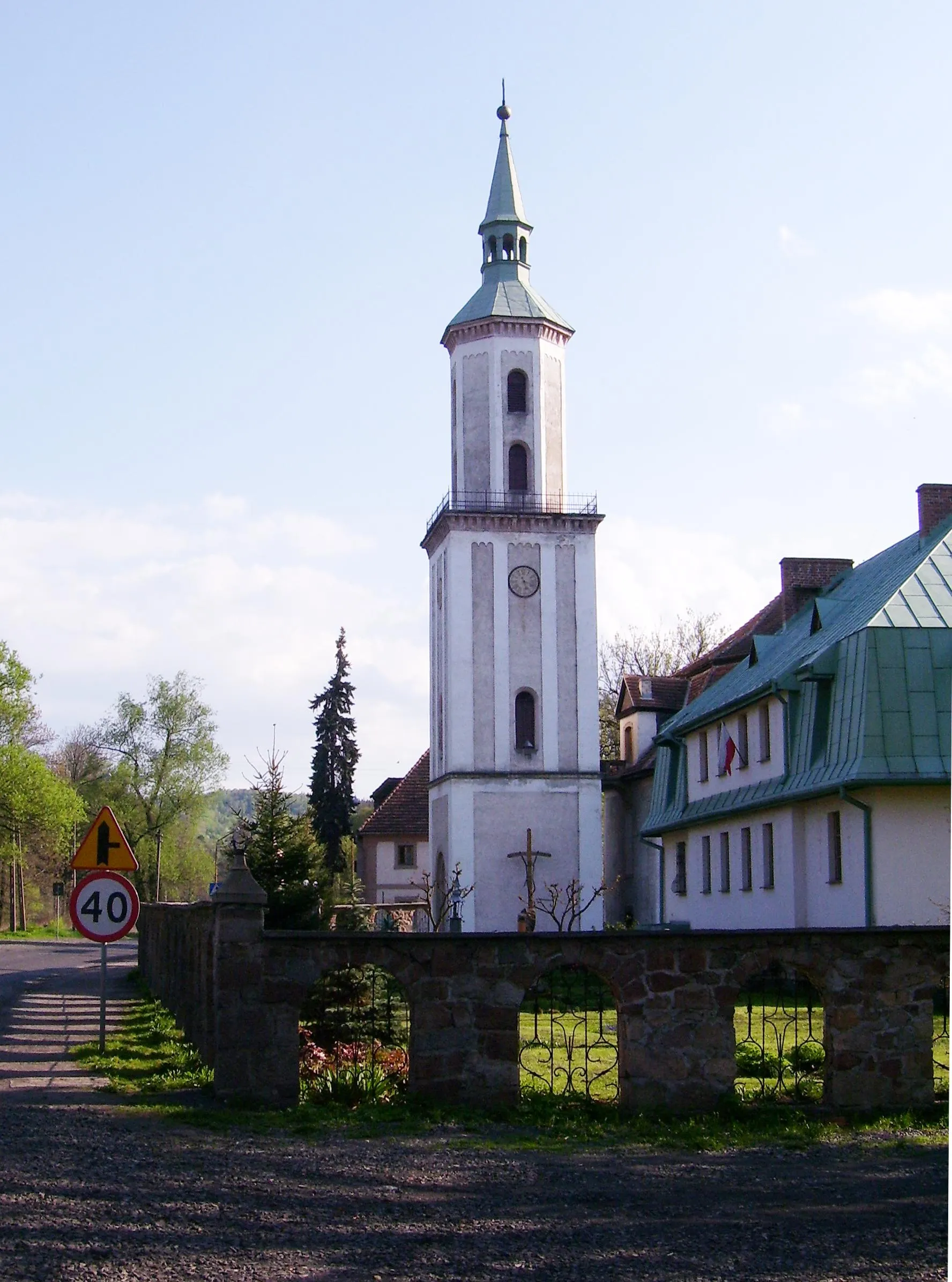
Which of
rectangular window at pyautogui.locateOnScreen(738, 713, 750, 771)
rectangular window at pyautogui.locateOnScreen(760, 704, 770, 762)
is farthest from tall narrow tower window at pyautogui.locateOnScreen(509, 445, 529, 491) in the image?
rectangular window at pyautogui.locateOnScreen(760, 704, 770, 762)

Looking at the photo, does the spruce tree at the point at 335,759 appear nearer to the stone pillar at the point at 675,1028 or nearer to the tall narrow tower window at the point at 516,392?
the tall narrow tower window at the point at 516,392

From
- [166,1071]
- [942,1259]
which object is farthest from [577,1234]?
[166,1071]

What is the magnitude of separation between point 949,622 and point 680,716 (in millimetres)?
14109

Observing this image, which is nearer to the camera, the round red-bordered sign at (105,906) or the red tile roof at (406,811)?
the round red-bordered sign at (105,906)

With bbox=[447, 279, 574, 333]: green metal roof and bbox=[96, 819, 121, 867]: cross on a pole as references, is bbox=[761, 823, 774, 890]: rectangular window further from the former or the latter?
bbox=[447, 279, 574, 333]: green metal roof

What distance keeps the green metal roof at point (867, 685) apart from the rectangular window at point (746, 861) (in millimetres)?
698

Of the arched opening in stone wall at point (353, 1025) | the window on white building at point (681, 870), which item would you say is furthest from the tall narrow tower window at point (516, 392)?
the arched opening in stone wall at point (353, 1025)

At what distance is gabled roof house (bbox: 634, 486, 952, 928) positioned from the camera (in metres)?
27.2

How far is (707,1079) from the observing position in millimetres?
13914

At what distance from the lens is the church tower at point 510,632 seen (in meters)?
50.6

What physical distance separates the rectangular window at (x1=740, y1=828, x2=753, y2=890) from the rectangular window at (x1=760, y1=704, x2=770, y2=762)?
2.18 meters

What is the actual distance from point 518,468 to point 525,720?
8.78 m

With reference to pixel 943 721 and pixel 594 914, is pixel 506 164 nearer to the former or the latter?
pixel 594 914

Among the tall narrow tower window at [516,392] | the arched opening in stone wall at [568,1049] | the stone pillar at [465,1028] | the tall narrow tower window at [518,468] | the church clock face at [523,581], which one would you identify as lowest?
the arched opening in stone wall at [568,1049]
